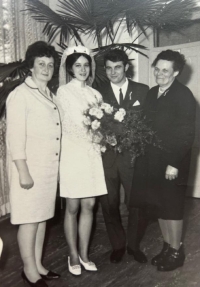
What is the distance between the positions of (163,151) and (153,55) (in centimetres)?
243

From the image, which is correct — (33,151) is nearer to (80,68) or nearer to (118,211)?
(80,68)

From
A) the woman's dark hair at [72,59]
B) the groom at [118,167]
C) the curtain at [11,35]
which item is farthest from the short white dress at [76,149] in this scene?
the curtain at [11,35]

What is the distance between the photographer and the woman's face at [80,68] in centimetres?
234

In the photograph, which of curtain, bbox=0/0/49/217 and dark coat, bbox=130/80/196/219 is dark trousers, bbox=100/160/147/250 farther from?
curtain, bbox=0/0/49/217

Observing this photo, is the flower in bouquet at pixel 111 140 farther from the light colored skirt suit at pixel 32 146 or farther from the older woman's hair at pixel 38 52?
the older woman's hair at pixel 38 52

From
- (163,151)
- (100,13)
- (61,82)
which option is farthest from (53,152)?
(100,13)

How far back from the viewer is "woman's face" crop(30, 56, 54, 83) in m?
2.17

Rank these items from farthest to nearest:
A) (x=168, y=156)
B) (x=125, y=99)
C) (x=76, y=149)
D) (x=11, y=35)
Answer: (x=11, y=35)
(x=125, y=99)
(x=168, y=156)
(x=76, y=149)

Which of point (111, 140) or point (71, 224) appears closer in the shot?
point (111, 140)

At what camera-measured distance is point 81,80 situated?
2369 mm

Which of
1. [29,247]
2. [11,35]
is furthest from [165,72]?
[11,35]

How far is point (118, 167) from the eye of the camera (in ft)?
8.46

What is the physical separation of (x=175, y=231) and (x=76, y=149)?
0.98m

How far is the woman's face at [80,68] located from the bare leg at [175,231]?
1.25 metres
